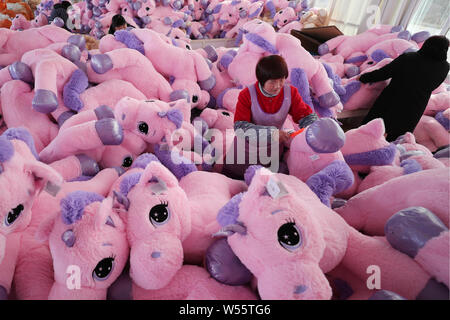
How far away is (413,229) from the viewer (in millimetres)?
565

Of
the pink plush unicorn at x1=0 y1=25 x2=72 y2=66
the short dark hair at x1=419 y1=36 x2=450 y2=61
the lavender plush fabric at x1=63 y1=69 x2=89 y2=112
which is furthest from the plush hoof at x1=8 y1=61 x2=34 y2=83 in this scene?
the short dark hair at x1=419 y1=36 x2=450 y2=61

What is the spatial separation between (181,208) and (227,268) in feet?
0.59

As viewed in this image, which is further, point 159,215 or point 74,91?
point 74,91

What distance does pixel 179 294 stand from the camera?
1.94 ft

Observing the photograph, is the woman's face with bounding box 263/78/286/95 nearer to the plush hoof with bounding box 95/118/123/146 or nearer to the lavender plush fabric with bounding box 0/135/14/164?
the plush hoof with bounding box 95/118/123/146

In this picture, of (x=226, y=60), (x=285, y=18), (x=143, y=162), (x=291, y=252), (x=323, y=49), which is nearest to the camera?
(x=291, y=252)

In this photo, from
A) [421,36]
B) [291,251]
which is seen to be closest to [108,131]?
[291,251]

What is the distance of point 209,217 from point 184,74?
1.02 meters

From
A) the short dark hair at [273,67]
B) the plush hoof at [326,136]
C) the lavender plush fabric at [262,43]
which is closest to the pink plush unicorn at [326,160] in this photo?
the plush hoof at [326,136]

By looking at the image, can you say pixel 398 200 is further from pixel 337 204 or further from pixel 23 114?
pixel 23 114

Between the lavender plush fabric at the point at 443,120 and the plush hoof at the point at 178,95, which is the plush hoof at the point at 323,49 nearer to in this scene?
the lavender plush fabric at the point at 443,120

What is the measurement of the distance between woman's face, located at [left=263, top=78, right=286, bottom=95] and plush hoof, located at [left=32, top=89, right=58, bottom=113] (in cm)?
83

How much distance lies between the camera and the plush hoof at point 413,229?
54 cm

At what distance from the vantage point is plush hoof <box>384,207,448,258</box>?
545 millimetres
